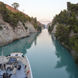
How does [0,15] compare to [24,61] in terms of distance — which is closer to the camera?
[24,61]

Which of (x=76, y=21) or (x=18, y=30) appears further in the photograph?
(x=18, y=30)

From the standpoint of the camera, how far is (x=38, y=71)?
12.4 meters

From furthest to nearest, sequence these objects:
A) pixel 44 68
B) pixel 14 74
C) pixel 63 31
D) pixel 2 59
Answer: pixel 63 31 → pixel 44 68 → pixel 2 59 → pixel 14 74

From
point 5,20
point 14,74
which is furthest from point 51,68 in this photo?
point 5,20

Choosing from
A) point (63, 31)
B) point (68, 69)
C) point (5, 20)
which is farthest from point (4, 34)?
point (68, 69)

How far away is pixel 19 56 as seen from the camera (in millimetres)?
11711

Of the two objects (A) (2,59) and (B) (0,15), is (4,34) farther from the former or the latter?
(A) (2,59)

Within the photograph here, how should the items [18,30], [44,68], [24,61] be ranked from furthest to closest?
[18,30] → [44,68] → [24,61]

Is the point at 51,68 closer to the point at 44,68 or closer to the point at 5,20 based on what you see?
the point at 44,68

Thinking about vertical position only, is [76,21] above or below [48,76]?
above

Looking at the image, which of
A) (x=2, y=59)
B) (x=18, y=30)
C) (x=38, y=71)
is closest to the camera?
(x=2, y=59)

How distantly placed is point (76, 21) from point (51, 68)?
923 cm

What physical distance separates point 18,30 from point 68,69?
29.3 metres

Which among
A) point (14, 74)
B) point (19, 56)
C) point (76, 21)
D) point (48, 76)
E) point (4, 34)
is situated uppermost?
point (76, 21)
